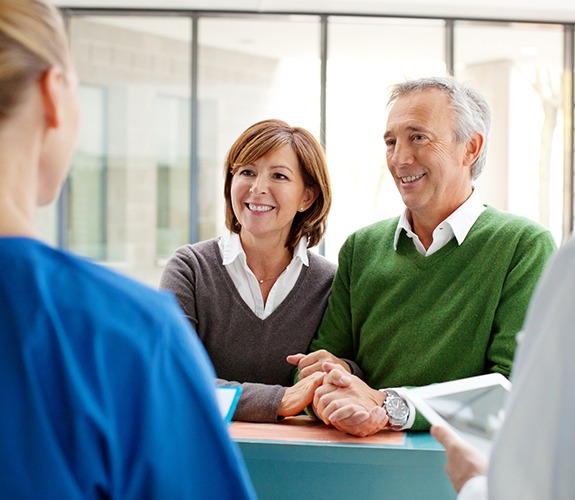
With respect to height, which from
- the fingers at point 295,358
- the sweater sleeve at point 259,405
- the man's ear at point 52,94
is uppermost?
the man's ear at point 52,94

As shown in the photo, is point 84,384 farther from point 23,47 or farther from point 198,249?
point 198,249

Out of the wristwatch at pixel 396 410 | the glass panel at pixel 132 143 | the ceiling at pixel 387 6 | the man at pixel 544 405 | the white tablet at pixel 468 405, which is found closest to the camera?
the man at pixel 544 405

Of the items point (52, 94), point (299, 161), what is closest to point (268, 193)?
point (299, 161)

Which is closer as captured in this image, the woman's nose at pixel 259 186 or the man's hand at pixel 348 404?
the man's hand at pixel 348 404

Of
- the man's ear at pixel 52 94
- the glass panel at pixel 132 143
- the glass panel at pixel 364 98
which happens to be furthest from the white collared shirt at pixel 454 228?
the glass panel at pixel 132 143

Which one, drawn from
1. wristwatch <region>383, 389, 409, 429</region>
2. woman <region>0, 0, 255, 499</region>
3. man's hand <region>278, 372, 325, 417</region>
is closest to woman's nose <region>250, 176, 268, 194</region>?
man's hand <region>278, 372, 325, 417</region>

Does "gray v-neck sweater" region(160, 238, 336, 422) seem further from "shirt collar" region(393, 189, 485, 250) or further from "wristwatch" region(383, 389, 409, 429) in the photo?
"wristwatch" region(383, 389, 409, 429)

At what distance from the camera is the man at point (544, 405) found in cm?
75

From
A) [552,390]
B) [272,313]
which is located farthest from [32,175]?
[272,313]

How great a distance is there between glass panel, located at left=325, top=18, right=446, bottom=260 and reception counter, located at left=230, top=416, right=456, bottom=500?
208 inches

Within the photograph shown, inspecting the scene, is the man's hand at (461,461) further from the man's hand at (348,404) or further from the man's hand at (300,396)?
the man's hand at (300,396)

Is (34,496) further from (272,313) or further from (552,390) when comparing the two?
(272,313)

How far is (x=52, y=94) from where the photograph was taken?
0.80 meters

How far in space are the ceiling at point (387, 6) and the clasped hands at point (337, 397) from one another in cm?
498
